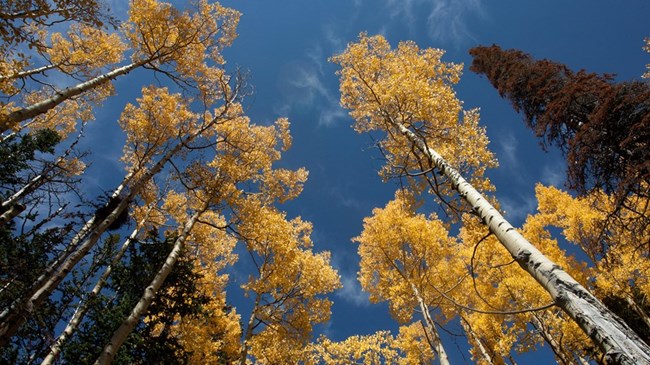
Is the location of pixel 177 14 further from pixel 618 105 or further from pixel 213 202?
pixel 618 105

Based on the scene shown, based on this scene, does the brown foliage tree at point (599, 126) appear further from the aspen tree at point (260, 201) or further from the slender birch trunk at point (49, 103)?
the slender birch trunk at point (49, 103)

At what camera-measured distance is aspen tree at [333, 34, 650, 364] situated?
2146 mm

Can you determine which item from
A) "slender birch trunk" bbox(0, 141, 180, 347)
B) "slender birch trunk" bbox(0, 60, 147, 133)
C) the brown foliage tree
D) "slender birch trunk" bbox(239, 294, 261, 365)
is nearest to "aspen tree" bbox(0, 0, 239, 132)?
"slender birch trunk" bbox(0, 60, 147, 133)

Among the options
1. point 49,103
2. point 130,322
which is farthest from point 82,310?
point 49,103

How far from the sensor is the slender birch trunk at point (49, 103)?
4.05m

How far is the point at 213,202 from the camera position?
8383 millimetres

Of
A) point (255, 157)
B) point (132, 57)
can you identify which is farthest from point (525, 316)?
point (132, 57)

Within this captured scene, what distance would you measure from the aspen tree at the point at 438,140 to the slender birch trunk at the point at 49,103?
4.85 m

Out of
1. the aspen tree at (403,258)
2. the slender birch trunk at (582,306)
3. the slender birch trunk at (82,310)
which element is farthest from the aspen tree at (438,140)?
the slender birch trunk at (82,310)

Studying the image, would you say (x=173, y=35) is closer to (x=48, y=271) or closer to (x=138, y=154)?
(x=138, y=154)

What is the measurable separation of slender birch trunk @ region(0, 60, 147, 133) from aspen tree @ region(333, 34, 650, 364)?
4.85 metres

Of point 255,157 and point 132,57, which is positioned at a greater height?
point 132,57

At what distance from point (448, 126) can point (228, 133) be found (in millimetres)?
6278

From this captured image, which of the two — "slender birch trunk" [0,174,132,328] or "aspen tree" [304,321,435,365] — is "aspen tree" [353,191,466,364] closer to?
"aspen tree" [304,321,435,365]
